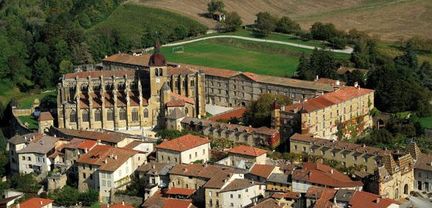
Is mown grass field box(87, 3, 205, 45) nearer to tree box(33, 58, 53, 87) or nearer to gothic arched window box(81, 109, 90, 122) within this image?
tree box(33, 58, 53, 87)

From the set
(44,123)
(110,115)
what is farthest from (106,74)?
(44,123)

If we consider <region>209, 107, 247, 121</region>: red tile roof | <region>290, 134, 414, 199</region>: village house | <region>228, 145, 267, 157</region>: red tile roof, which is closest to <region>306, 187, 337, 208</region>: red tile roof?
<region>290, 134, 414, 199</region>: village house

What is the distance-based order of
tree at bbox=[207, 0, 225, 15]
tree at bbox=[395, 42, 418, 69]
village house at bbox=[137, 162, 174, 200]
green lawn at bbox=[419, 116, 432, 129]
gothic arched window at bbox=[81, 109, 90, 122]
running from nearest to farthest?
village house at bbox=[137, 162, 174, 200] → green lawn at bbox=[419, 116, 432, 129] → gothic arched window at bbox=[81, 109, 90, 122] → tree at bbox=[395, 42, 418, 69] → tree at bbox=[207, 0, 225, 15]

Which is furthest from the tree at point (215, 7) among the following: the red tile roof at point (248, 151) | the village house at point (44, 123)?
the red tile roof at point (248, 151)

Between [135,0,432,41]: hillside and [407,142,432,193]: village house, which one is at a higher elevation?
[135,0,432,41]: hillside

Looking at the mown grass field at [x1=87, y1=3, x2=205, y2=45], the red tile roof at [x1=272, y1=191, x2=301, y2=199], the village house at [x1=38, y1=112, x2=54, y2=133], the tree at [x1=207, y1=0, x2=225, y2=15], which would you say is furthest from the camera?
the tree at [x1=207, y1=0, x2=225, y2=15]

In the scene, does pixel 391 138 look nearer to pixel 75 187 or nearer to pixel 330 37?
pixel 75 187

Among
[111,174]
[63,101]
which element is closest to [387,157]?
[111,174]
